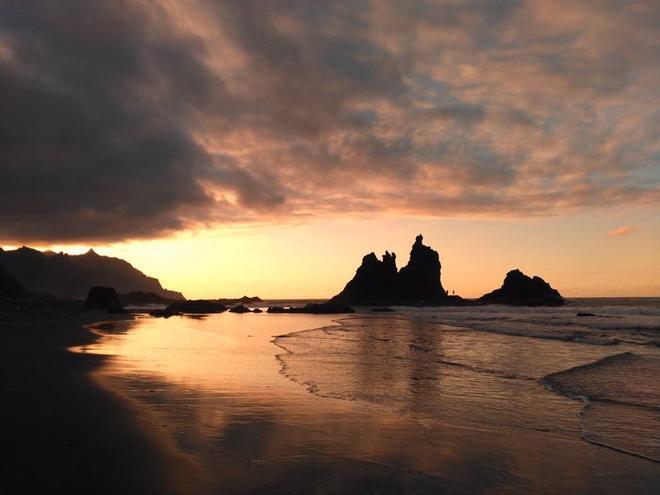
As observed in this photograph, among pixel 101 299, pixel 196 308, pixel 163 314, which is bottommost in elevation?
pixel 163 314

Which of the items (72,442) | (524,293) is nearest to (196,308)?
(72,442)

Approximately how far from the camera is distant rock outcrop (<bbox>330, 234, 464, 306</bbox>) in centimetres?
17300

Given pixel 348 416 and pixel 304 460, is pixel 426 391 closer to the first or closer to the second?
pixel 348 416

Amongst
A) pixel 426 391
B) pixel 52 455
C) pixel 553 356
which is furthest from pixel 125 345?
pixel 553 356

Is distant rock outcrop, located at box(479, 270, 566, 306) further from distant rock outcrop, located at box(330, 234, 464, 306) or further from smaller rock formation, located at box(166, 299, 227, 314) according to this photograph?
smaller rock formation, located at box(166, 299, 227, 314)

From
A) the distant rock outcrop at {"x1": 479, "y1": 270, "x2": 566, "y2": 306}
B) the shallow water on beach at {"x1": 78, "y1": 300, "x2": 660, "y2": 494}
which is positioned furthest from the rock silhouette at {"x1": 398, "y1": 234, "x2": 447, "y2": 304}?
the shallow water on beach at {"x1": 78, "y1": 300, "x2": 660, "y2": 494}

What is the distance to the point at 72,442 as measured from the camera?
8.16 metres

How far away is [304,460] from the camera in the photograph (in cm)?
786

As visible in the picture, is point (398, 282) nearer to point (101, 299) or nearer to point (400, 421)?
point (101, 299)

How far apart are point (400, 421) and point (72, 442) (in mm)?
6765

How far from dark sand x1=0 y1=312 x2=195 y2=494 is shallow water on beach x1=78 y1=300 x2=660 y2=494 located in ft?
1.78

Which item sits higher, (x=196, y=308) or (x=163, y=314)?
(x=196, y=308)

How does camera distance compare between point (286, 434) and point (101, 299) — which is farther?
point (101, 299)

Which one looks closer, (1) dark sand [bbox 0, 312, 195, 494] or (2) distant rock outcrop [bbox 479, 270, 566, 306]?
(1) dark sand [bbox 0, 312, 195, 494]
